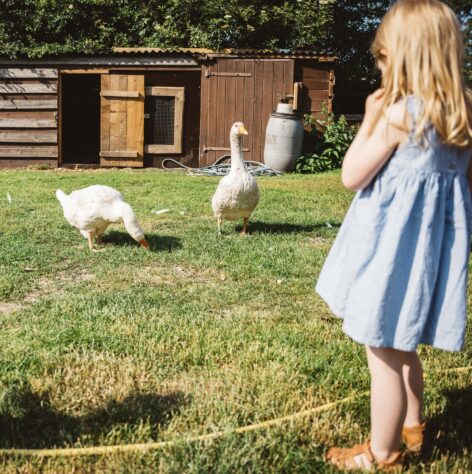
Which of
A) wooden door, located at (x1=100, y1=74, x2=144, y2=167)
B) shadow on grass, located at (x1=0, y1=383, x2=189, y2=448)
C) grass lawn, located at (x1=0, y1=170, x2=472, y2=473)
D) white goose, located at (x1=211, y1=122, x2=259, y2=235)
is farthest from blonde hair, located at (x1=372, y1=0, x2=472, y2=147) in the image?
wooden door, located at (x1=100, y1=74, x2=144, y2=167)

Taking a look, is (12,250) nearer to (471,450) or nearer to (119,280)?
(119,280)

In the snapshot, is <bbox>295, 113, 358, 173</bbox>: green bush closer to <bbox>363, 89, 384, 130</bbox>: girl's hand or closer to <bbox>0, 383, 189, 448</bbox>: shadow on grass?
<bbox>0, 383, 189, 448</bbox>: shadow on grass

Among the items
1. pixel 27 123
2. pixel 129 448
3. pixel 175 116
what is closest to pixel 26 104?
pixel 27 123

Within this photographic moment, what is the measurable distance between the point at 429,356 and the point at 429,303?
143 centimetres

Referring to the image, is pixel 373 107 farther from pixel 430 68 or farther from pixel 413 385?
pixel 413 385

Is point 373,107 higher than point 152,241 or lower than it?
higher

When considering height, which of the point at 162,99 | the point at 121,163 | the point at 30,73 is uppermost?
the point at 30,73

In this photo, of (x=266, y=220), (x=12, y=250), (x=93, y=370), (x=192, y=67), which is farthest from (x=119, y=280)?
(x=192, y=67)

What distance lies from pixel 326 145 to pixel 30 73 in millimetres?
7111

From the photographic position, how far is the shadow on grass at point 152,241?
19.0 ft

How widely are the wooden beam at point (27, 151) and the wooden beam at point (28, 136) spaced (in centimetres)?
15

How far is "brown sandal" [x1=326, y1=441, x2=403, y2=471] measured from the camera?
87.2 inches

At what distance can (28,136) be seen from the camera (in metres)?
14.1

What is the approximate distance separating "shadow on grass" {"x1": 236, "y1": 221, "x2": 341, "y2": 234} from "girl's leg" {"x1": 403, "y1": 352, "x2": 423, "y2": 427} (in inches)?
166
